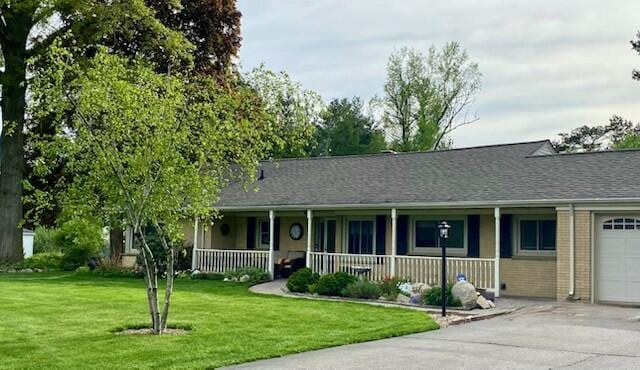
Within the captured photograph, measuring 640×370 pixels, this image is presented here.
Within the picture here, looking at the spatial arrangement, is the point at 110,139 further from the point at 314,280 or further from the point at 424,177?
the point at 424,177

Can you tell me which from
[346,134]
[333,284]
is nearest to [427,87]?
[346,134]

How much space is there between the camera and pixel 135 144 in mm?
10648

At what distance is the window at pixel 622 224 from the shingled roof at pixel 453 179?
67 centimetres

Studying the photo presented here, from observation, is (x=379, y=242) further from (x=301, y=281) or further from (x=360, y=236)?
(x=301, y=281)

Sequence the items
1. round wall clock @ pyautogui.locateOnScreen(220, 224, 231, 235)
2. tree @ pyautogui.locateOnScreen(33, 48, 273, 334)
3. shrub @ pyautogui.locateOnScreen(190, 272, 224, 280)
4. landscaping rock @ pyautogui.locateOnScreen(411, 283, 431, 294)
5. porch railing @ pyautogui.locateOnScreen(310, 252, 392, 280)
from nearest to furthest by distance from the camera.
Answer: tree @ pyautogui.locateOnScreen(33, 48, 273, 334) < landscaping rock @ pyautogui.locateOnScreen(411, 283, 431, 294) < porch railing @ pyautogui.locateOnScreen(310, 252, 392, 280) < shrub @ pyautogui.locateOnScreen(190, 272, 224, 280) < round wall clock @ pyautogui.locateOnScreen(220, 224, 231, 235)

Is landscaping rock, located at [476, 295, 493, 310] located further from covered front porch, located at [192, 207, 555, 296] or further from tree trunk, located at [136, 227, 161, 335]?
tree trunk, located at [136, 227, 161, 335]

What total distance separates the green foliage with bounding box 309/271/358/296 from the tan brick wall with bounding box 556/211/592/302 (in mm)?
4772

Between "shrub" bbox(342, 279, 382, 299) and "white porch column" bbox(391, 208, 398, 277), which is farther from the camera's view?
"white porch column" bbox(391, 208, 398, 277)

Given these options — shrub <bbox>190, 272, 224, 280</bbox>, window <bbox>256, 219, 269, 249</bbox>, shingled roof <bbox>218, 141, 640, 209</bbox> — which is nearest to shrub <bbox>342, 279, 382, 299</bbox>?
shingled roof <bbox>218, 141, 640, 209</bbox>

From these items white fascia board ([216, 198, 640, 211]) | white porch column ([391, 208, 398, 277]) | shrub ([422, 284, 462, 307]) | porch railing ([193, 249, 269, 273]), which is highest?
white fascia board ([216, 198, 640, 211])

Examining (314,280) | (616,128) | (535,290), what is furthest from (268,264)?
(616,128)

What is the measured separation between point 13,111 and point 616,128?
41.9m

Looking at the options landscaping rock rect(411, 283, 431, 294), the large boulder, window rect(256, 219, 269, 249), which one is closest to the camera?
the large boulder

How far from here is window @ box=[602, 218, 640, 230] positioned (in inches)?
623
